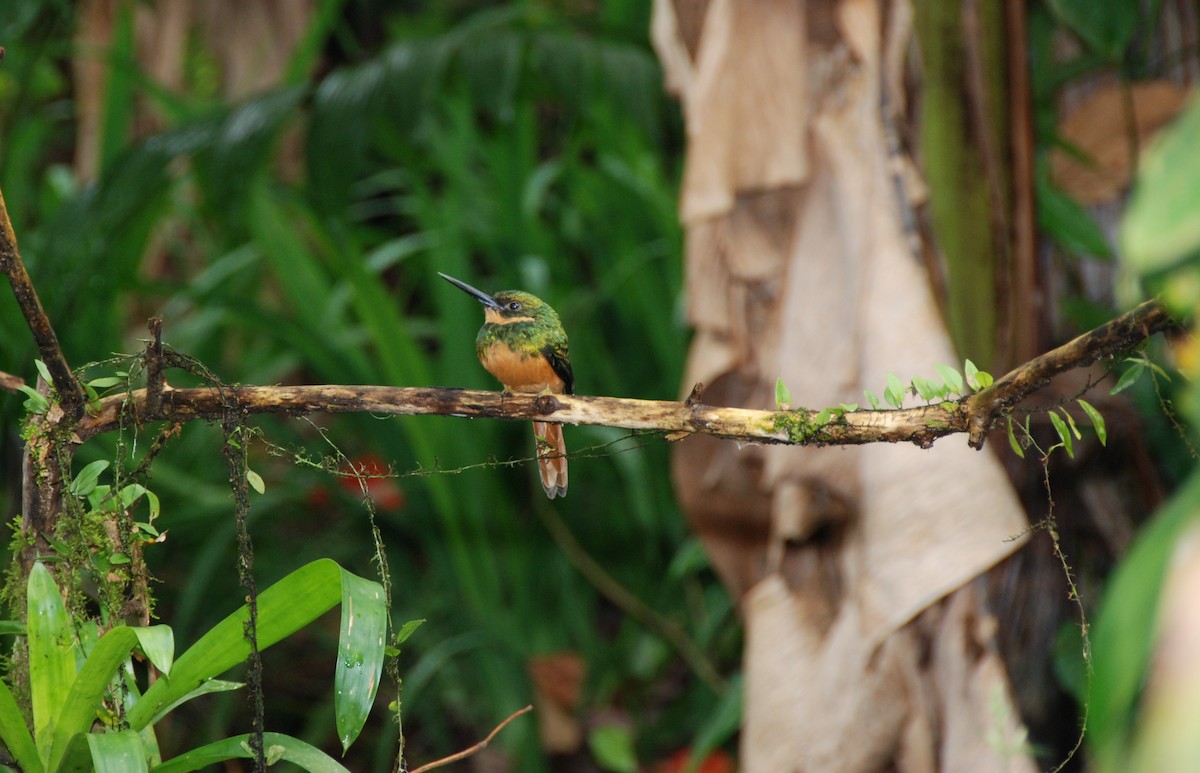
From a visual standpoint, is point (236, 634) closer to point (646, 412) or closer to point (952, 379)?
point (646, 412)

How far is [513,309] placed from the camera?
1950 mm

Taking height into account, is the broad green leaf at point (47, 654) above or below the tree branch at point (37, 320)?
below

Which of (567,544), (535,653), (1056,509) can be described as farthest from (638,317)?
(1056,509)

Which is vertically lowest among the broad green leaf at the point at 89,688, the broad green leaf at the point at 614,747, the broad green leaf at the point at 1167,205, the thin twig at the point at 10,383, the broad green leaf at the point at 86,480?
the broad green leaf at the point at 614,747

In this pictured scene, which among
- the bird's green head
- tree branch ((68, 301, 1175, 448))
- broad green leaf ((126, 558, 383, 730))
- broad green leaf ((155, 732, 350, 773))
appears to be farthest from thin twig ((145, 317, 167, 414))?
the bird's green head

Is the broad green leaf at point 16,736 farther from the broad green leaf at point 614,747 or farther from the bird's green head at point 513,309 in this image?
the broad green leaf at point 614,747

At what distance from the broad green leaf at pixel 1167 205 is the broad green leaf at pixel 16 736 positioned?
0.97 metres

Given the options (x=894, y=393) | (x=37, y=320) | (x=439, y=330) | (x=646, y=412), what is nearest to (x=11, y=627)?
(x=37, y=320)

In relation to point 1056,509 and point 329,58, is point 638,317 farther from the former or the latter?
point 329,58

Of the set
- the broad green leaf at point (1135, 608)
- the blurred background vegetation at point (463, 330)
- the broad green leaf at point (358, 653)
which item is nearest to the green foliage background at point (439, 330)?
the blurred background vegetation at point (463, 330)

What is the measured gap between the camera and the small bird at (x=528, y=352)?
1795 mm

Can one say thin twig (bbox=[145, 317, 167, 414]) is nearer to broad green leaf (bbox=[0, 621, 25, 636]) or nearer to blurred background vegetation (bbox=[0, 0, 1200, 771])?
broad green leaf (bbox=[0, 621, 25, 636])

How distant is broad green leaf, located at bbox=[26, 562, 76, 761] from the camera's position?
3.21ft

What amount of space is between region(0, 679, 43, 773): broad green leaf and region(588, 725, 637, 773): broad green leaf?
6.72 ft
